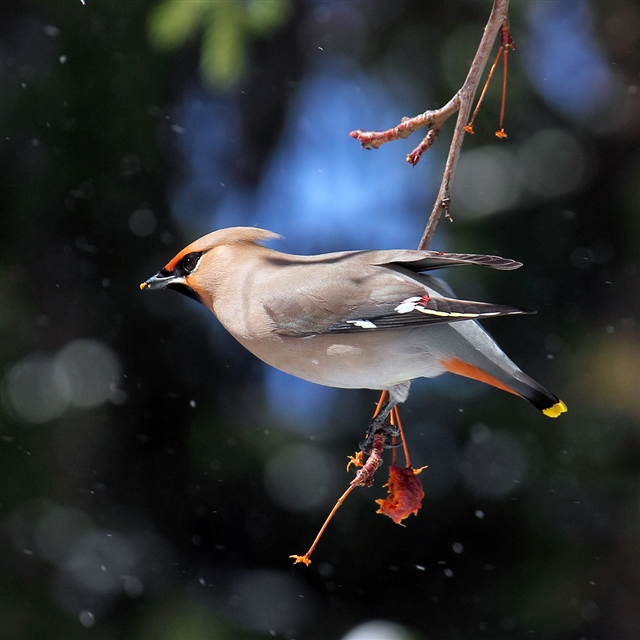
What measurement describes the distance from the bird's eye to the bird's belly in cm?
27

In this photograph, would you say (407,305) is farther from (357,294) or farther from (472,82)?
(472,82)

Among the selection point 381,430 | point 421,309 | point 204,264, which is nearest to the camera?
point 421,309

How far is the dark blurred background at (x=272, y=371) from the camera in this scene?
12.8 feet

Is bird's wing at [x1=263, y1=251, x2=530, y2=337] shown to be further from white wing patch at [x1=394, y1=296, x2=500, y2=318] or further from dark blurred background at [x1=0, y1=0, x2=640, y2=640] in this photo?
dark blurred background at [x1=0, y1=0, x2=640, y2=640]

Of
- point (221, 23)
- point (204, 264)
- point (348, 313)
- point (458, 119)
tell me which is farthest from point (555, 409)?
point (221, 23)

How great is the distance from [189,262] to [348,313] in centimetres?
41

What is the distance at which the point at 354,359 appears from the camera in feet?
6.24

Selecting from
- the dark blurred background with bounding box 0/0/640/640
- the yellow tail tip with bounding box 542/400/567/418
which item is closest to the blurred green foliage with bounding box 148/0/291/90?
the dark blurred background with bounding box 0/0/640/640

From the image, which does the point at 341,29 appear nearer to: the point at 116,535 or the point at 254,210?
the point at 254,210

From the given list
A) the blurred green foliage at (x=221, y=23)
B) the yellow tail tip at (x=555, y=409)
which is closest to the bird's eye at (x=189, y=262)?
the yellow tail tip at (x=555, y=409)

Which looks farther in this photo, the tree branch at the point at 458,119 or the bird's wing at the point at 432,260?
the bird's wing at the point at 432,260

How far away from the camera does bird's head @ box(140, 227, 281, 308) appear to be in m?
2.09

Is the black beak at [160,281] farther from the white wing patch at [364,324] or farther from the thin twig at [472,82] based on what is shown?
the thin twig at [472,82]

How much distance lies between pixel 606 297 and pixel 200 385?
1.82 m
